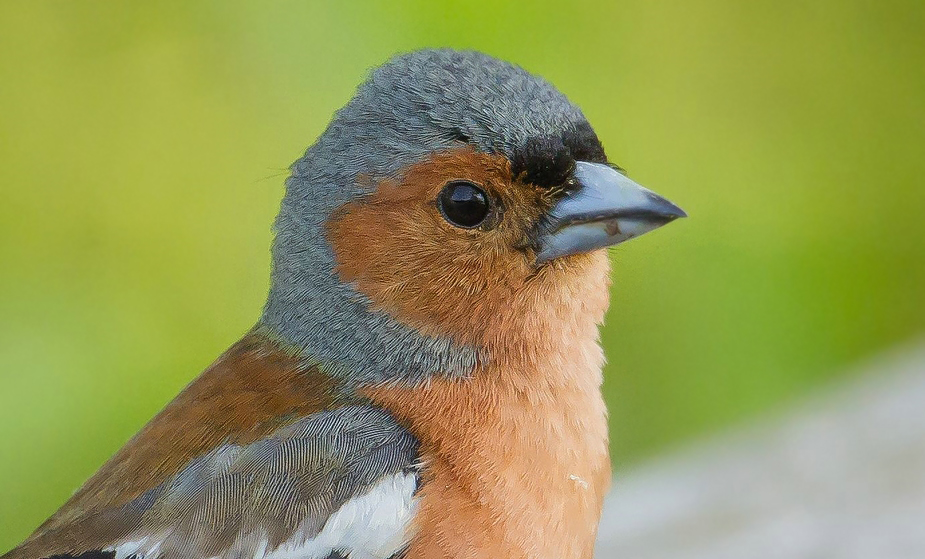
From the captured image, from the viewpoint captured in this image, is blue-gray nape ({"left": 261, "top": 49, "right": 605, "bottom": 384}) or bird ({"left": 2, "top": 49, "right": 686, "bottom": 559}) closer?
bird ({"left": 2, "top": 49, "right": 686, "bottom": 559})

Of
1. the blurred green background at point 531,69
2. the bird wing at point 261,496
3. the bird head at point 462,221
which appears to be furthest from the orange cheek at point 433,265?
the blurred green background at point 531,69

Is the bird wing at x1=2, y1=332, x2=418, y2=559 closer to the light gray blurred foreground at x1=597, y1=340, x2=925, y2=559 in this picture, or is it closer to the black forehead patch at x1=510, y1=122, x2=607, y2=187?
the black forehead patch at x1=510, y1=122, x2=607, y2=187

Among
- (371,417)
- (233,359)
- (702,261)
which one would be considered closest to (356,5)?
(702,261)

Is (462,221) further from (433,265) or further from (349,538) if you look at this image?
(349,538)

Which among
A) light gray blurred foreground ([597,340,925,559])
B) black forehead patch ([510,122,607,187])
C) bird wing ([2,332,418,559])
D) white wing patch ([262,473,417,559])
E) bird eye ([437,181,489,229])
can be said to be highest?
black forehead patch ([510,122,607,187])

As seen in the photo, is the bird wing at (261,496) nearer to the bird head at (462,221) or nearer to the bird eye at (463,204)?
the bird head at (462,221)

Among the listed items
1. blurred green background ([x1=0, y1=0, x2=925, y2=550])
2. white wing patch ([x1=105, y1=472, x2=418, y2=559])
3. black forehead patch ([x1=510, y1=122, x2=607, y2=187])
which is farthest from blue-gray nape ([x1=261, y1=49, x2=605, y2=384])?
blurred green background ([x1=0, y1=0, x2=925, y2=550])

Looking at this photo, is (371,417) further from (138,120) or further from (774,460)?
(138,120)

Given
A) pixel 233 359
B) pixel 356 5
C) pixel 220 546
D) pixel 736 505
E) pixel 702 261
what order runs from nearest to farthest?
pixel 220 546
pixel 233 359
pixel 736 505
pixel 356 5
pixel 702 261
